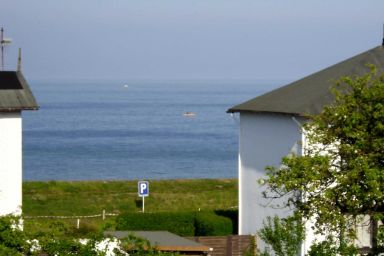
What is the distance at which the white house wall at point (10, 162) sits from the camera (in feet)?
111

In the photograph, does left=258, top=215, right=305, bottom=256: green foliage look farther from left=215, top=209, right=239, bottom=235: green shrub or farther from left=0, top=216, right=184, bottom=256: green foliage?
left=215, top=209, right=239, bottom=235: green shrub

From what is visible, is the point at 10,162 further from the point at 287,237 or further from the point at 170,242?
the point at 287,237

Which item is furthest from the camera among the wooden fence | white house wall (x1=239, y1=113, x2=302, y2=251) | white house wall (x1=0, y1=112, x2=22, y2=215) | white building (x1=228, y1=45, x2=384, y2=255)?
white house wall (x1=239, y1=113, x2=302, y2=251)

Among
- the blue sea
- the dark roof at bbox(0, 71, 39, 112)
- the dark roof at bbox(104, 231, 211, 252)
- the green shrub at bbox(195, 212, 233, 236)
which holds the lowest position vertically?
the dark roof at bbox(104, 231, 211, 252)

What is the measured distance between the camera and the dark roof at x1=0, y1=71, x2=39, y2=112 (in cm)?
3406

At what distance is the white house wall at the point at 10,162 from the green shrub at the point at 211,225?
240 inches

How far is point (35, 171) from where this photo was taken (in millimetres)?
98375

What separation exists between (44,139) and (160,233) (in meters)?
110

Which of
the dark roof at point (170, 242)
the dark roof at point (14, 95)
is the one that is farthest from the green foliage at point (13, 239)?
the dark roof at point (14, 95)

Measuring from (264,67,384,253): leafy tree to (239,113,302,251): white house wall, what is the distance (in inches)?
409

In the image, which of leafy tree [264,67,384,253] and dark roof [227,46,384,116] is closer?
leafy tree [264,67,384,253]

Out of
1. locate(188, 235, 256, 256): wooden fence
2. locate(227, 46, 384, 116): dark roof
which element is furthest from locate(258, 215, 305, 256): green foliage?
locate(227, 46, 384, 116): dark roof

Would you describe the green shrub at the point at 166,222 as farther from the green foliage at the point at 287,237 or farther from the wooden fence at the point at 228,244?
the green foliage at the point at 287,237

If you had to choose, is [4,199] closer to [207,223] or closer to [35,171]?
[207,223]
